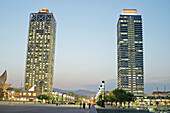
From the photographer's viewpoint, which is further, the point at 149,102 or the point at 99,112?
the point at 149,102

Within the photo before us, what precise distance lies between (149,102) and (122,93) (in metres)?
128

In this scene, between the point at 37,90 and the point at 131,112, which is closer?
the point at 131,112

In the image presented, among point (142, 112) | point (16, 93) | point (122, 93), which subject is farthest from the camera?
point (16, 93)

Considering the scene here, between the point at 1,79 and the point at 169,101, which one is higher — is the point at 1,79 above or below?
above

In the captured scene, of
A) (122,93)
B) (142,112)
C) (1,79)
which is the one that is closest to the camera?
(142,112)

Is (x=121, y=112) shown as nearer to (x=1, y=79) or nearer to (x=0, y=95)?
(x=0, y=95)

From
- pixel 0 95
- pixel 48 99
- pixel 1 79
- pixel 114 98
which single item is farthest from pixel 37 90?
pixel 114 98

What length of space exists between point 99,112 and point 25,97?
142 m

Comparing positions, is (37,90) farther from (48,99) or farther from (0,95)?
(0,95)

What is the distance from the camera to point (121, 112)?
49.0 meters

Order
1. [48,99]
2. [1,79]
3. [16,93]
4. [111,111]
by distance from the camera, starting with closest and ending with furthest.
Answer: [111,111] → [1,79] → [48,99] → [16,93]

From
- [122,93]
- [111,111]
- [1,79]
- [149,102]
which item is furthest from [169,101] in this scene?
[111,111]

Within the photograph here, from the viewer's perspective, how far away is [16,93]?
172m

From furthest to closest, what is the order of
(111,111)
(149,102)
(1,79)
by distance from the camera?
(149,102)
(1,79)
(111,111)
